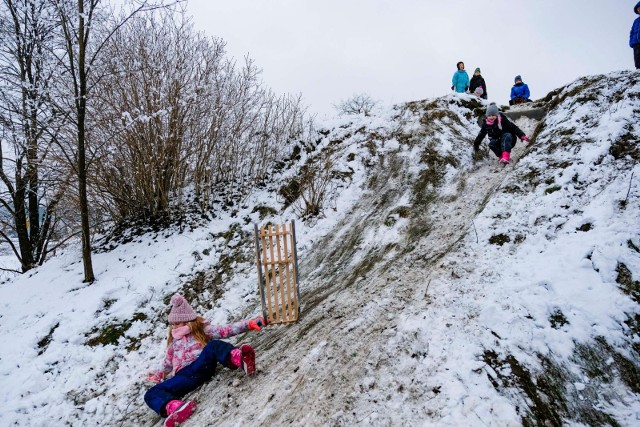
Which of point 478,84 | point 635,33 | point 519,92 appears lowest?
point 519,92

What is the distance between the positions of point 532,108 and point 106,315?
11622mm

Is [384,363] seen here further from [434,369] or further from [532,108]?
[532,108]

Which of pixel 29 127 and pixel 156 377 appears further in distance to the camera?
pixel 29 127

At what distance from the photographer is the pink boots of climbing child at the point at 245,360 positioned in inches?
139

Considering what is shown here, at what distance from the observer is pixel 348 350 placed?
3.40m

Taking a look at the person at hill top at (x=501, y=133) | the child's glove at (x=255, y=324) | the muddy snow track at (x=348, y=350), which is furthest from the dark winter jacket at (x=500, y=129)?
the child's glove at (x=255, y=324)

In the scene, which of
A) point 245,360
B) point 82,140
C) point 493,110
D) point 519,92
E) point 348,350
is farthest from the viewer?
point 519,92

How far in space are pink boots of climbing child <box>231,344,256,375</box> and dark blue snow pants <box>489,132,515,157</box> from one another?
6660 millimetres

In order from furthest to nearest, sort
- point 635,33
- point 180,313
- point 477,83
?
1. point 477,83
2. point 635,33
3. point 180,313

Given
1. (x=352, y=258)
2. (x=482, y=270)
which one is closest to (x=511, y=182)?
(x=482, y=270)

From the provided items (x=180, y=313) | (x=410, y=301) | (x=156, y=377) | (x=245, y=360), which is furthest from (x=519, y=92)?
(x=156, y=377)

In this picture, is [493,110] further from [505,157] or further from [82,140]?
[82,140]

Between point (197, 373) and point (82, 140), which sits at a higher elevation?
point (82, 140)

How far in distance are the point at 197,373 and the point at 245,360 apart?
0.65 meters
